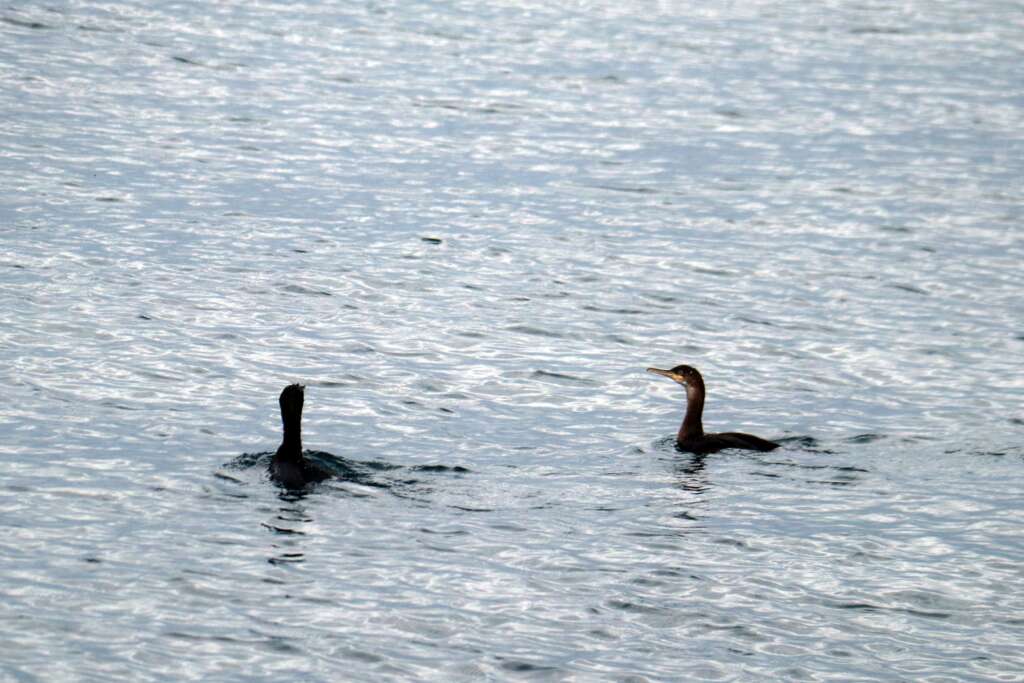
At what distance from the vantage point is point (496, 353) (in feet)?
60.7

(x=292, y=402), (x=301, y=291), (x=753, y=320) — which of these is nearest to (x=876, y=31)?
(x=753, y=320)

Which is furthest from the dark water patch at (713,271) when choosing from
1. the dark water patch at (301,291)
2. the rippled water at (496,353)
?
the dark water patch at (301,291)

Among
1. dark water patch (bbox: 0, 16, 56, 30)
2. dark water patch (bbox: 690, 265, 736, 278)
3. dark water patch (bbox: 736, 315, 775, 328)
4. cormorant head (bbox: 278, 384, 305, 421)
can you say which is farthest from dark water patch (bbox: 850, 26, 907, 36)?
cormorant head (bbox: 278, 384, 305, 421)

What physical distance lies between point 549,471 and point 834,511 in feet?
7.81

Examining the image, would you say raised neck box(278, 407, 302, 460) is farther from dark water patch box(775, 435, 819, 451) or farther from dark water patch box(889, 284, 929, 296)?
dark water patch box(889, 284, 929, 296)

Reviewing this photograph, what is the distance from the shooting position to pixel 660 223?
2455cm

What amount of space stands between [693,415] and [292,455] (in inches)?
158

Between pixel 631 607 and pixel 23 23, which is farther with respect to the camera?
pixel 23 23

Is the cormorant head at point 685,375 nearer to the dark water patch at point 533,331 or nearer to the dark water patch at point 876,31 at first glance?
the dark water patch at point 533,331

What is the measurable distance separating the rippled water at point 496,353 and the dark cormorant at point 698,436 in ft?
0.73

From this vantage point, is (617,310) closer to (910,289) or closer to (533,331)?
(533,331)

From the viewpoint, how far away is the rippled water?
37.8 ft

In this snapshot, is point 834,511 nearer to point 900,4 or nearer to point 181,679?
point 181,679

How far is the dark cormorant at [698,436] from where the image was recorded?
15.4 meters
